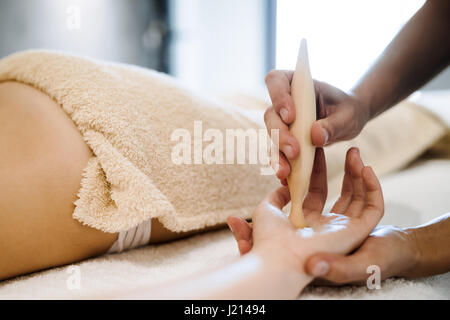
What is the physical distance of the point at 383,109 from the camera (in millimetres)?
686

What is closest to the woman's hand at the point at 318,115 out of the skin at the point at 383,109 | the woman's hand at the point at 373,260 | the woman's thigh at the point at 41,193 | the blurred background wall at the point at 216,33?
the skin at the point at 383,109

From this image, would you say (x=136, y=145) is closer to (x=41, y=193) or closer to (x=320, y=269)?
(x=41, y=193)

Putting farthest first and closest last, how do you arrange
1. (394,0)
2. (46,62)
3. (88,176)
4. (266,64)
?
(266,64) → (394,0) → (46,62) → (88,176)

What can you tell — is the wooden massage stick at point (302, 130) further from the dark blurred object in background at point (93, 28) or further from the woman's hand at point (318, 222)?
the dark blurred object in background at point (93, 28)

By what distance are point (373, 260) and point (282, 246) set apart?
0.34 feet

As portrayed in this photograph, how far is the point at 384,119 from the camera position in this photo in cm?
113

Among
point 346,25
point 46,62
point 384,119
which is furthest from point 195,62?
point 46,62

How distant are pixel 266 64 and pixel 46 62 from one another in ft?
8.67

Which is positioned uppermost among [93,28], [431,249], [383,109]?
[93,28]

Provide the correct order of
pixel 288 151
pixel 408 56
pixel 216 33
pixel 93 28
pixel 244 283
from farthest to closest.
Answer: pixel 216 33, pixel 93 28, pixel 408 56, pixel 288 151, pixel 244 283

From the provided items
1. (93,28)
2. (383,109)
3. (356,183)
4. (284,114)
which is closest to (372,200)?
(356,183)

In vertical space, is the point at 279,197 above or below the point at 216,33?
below

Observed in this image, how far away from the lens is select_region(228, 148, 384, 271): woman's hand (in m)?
0.39
